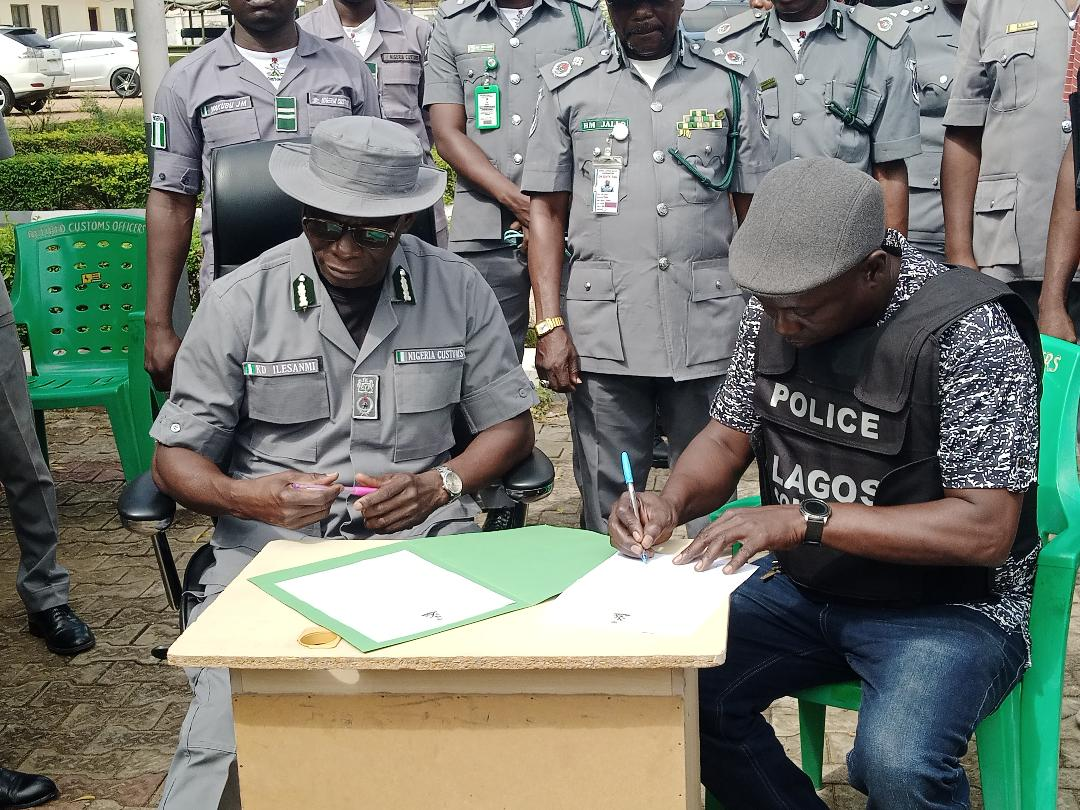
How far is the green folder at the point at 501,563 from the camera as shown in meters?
2.08

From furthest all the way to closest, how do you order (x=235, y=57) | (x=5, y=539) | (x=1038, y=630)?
(x=5, y=539)
(x=235, y=57)
(x=1038, y=630)

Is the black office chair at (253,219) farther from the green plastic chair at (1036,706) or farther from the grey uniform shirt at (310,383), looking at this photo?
the green plastic chair at (1036,706)

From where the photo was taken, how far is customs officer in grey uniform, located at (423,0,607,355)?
4.34 metres

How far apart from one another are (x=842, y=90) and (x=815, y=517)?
2276 millimetres

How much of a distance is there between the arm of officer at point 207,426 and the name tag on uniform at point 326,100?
4.39 ft

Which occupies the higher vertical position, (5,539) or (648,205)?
(648,205)

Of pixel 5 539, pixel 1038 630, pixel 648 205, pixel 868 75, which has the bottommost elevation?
pixel 5 539

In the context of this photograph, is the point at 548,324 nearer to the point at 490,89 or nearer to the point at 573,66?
the point at 573,66

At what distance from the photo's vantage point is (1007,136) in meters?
3.81

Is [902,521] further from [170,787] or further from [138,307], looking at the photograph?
[138,307]

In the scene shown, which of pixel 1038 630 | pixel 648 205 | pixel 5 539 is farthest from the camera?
pixel 5 539

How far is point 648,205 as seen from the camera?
3.55 meters

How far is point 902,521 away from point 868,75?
2.31 meters

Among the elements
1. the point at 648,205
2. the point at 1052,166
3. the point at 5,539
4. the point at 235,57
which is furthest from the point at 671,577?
the point at 5,539
